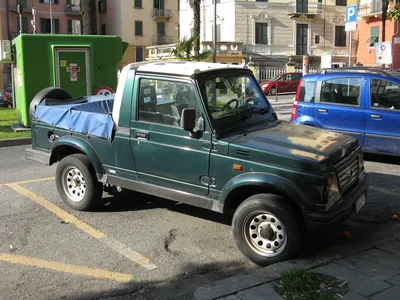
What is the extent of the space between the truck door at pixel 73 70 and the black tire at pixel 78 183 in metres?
7.11

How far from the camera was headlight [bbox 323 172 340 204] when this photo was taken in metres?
4.21

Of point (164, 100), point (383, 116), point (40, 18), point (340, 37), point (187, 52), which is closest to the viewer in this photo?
point (164, 100)

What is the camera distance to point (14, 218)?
577cm

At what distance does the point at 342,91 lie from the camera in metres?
8.84

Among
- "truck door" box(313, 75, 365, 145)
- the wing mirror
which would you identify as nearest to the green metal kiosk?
"truck door" box(313, 75, 365, 145)

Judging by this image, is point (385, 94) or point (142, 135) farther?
point (385, 94)

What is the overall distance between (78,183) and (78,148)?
1.65 feet

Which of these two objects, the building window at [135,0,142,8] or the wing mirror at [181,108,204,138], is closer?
the wing mirror at [181,108,204,138]

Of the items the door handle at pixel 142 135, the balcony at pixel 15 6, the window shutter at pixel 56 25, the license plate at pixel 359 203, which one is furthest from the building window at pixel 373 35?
the door handle at pixel 142 135

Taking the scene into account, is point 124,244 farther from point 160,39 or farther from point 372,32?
point 160,39

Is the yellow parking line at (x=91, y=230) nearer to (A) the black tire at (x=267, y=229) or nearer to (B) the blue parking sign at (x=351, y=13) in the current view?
(A) the black tire at (x=267, y=229)

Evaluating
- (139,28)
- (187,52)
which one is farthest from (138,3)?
(187,52)

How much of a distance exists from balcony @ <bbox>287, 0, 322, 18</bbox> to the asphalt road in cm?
4370

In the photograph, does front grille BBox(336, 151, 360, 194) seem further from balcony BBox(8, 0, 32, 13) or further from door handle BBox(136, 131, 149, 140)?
balcony BBox(8, 0, 32, 13)
